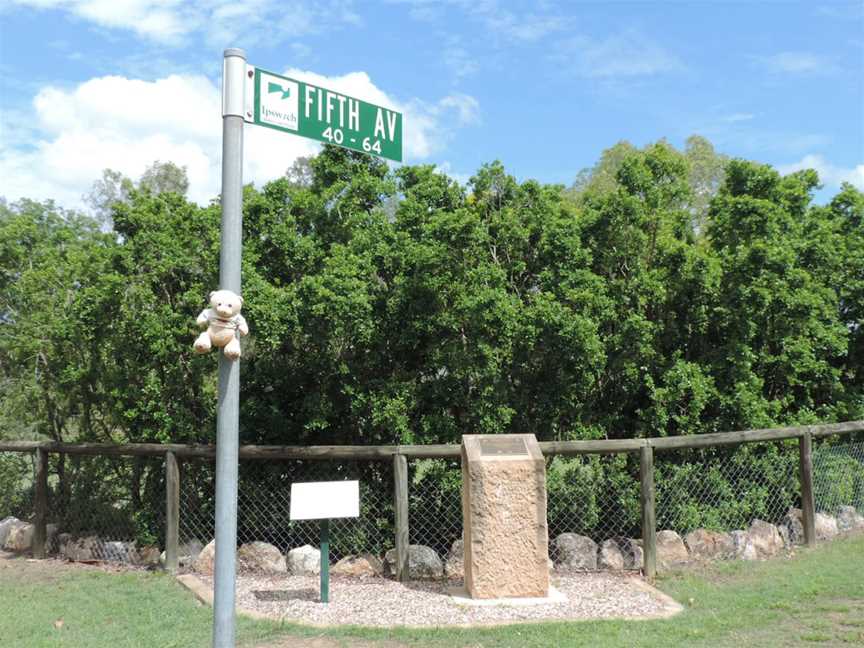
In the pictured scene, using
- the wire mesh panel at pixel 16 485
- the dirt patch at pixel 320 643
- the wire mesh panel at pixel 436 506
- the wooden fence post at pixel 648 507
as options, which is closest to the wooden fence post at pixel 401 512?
the wire mesh panel at pixel 436 506

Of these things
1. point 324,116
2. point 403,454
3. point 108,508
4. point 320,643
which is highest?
point 324,116

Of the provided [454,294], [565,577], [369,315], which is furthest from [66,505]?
[565,577]

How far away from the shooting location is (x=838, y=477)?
28.2 ft

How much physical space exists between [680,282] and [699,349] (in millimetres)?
846

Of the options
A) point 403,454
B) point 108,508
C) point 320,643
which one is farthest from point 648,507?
point 108,508

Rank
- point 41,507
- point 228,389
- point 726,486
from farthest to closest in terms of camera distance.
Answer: point 41,507
point 726,486
point 228,389

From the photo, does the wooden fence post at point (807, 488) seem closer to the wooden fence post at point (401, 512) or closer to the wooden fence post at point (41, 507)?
the wooden fence post at point (401, 512)

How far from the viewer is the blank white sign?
6027 millimetres

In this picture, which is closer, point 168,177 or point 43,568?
point 43,568

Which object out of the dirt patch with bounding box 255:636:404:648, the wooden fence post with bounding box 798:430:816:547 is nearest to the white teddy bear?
the dirt patch with bounding box 255:636:404:648

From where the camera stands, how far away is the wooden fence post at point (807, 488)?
7.89 m

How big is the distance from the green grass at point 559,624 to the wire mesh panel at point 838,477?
4.66 ft

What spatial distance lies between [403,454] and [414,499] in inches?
32.2

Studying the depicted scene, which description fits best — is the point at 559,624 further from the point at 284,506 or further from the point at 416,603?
the point at 284,506
